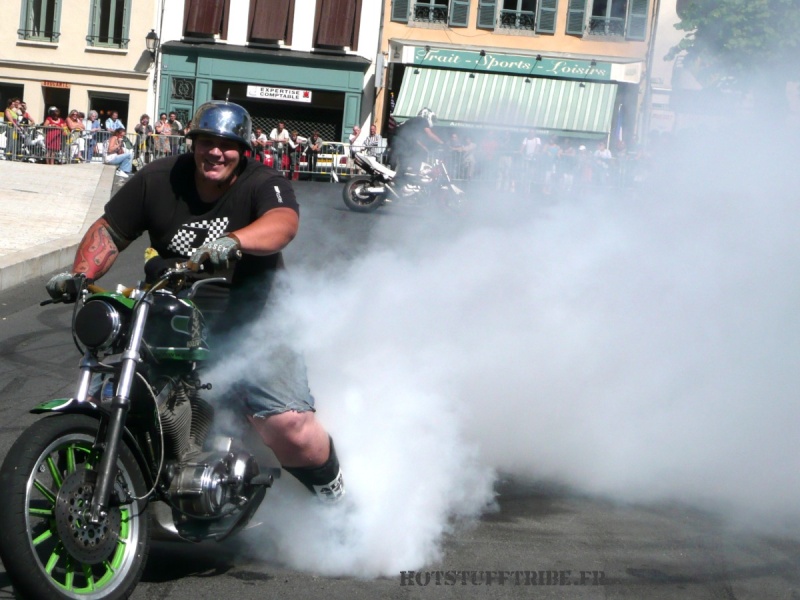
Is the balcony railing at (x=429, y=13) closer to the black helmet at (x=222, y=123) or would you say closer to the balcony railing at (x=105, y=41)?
the balcony railing at (x=105, y=41)

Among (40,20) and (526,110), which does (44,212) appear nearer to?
(526,110)

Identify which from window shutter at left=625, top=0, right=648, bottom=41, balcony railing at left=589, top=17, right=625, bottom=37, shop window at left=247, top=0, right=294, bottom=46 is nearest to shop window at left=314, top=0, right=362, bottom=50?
shop window at left=247, top=0, right=294, bottom=46

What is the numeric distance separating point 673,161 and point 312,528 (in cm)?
309

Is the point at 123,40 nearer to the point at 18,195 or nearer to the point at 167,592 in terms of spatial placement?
the point at 18,195

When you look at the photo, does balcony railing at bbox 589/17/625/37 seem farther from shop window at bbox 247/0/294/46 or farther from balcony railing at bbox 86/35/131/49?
balcony railing at bbox 86/35/131/49

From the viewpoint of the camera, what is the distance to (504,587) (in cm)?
378

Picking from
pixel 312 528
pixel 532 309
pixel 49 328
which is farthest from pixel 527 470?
pixel 49 328

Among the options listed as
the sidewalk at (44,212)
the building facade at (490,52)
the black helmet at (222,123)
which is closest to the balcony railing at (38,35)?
the building facade at (490,52)

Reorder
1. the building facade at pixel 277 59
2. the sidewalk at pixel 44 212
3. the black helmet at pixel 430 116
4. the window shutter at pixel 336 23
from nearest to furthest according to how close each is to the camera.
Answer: the sidewalk at pixel 44 212, the black helmet at pixel 430 116, the building facade at pixel 277 59, the window shutter at pixel 336 23

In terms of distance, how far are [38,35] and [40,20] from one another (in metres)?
0.47

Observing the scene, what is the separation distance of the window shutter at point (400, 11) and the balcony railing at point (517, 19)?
3009mm

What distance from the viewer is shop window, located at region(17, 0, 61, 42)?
33625mm

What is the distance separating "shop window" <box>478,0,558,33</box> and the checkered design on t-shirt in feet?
97.1

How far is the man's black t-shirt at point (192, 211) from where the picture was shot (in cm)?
371
